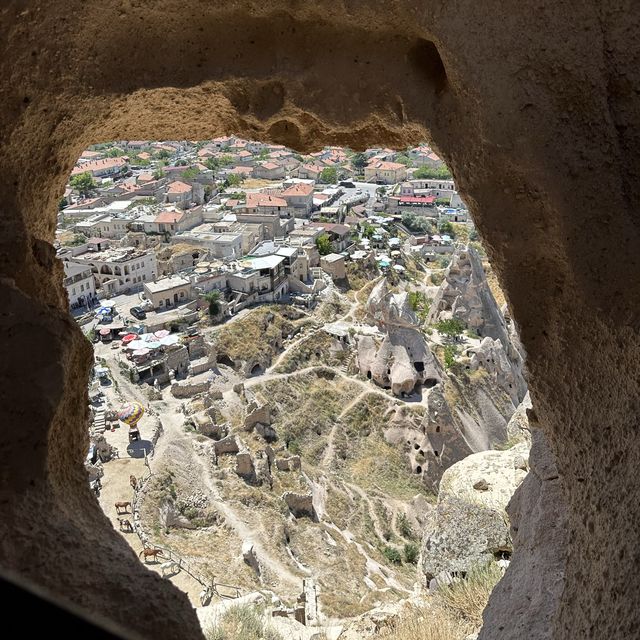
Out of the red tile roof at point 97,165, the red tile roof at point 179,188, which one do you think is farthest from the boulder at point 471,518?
the red tile roof at point 97,165

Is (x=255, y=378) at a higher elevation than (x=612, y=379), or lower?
higher

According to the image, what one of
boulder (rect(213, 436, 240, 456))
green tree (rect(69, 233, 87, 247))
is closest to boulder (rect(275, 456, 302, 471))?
boulder (rect(213, 436, 240, 456))

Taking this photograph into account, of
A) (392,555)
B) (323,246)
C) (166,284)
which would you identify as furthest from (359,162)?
(392,555)

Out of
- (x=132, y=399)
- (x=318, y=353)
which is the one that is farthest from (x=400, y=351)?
(x=132, y=399)

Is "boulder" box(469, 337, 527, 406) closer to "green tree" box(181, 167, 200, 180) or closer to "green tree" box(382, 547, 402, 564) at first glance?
"green tree" box(382, 547, 402, 564)

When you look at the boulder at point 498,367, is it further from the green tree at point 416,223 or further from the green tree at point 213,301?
the green tree at point 416,223

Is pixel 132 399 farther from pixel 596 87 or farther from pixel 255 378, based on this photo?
pixel 596 87

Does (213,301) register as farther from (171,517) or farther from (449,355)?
(171,517)
